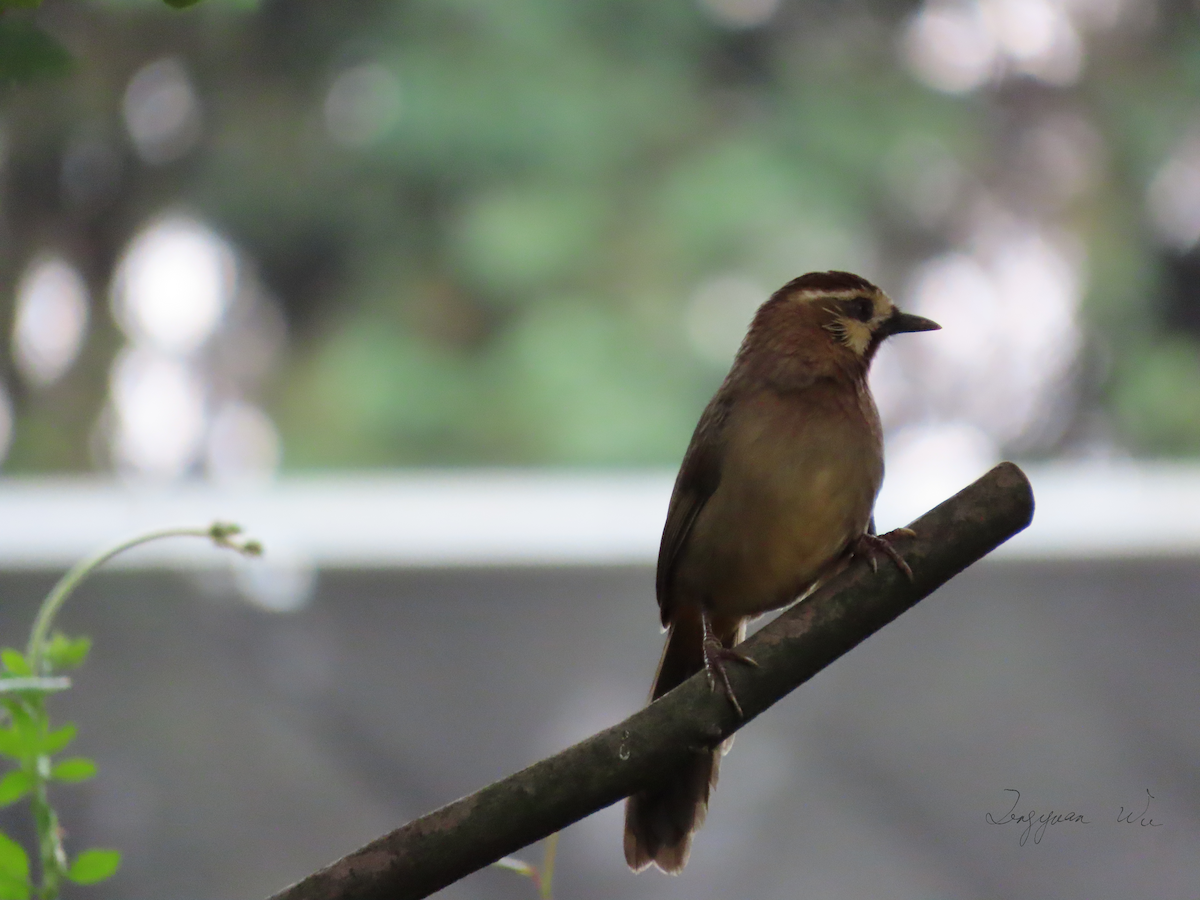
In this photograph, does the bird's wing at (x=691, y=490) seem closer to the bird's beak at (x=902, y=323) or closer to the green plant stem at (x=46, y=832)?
the bird's beak at (x=902, y=323)

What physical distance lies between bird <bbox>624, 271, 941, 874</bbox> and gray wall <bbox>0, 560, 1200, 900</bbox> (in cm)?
39

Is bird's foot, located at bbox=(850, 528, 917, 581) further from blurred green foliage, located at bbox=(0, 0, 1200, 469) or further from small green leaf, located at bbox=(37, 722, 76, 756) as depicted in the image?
blurred green foliage, located at bbox=(0, 0, 1200, 469)

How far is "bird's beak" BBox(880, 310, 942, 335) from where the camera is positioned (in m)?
1.33

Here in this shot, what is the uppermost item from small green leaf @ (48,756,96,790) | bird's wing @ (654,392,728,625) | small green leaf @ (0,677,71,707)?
bird's wing @ (654,392,728,625)

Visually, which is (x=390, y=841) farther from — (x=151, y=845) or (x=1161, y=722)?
(x=1161, y=722)

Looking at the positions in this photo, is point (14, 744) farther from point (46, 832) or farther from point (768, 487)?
point (768, 487)

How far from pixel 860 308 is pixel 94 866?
889mm

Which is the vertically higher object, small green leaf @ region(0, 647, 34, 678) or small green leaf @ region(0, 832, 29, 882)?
small green leaf @ region(0, 647, 34, 678)

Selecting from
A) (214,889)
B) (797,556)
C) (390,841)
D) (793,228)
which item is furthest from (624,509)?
(793,228)

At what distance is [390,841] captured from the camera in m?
0.79

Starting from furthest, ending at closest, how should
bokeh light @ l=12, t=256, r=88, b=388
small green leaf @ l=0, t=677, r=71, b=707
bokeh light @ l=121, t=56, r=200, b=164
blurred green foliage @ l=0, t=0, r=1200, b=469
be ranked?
1. bokeh light @ l=121, t=56, r=200, b=164
2. bokeh light @ l=12, t=256, r=88, b=388
3. blurred green foliage @ l=0, t=0, r=1200, b=469
4. small green leaf @ l=0, t=677, r=71, b=707
